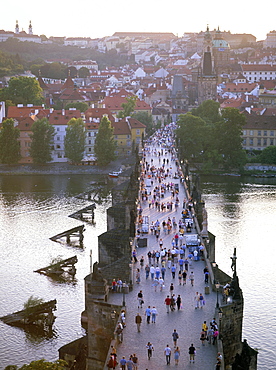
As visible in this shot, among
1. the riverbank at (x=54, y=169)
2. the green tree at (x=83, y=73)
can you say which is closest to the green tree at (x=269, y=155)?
the riverbank at (x=54, y=169)

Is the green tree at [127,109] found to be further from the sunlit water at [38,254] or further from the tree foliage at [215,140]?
the sunlit water at [38,254]

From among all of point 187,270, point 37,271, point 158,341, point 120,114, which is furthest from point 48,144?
point 158,341

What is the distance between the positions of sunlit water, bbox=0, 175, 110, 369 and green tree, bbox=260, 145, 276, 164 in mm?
21876

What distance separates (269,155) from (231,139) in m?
4.61

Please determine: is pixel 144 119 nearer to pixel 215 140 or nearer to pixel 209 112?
pixel 209 112

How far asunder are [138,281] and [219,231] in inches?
874

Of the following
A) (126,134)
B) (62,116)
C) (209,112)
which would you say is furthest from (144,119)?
(62,116)

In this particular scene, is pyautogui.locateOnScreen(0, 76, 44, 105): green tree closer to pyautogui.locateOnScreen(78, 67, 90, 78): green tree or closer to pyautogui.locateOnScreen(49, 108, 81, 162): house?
pyautogui.locateOnScreen(49, 108, 81, 162): house

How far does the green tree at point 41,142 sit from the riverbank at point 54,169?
3.16ft

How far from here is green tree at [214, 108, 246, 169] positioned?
8500 cm

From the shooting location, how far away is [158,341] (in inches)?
927

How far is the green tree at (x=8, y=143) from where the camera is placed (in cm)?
8475

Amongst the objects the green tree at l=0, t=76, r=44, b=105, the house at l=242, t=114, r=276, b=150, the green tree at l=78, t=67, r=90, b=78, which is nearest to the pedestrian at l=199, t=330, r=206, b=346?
the house at l=242, t=114, r=276, b=150

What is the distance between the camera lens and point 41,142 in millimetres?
85188
